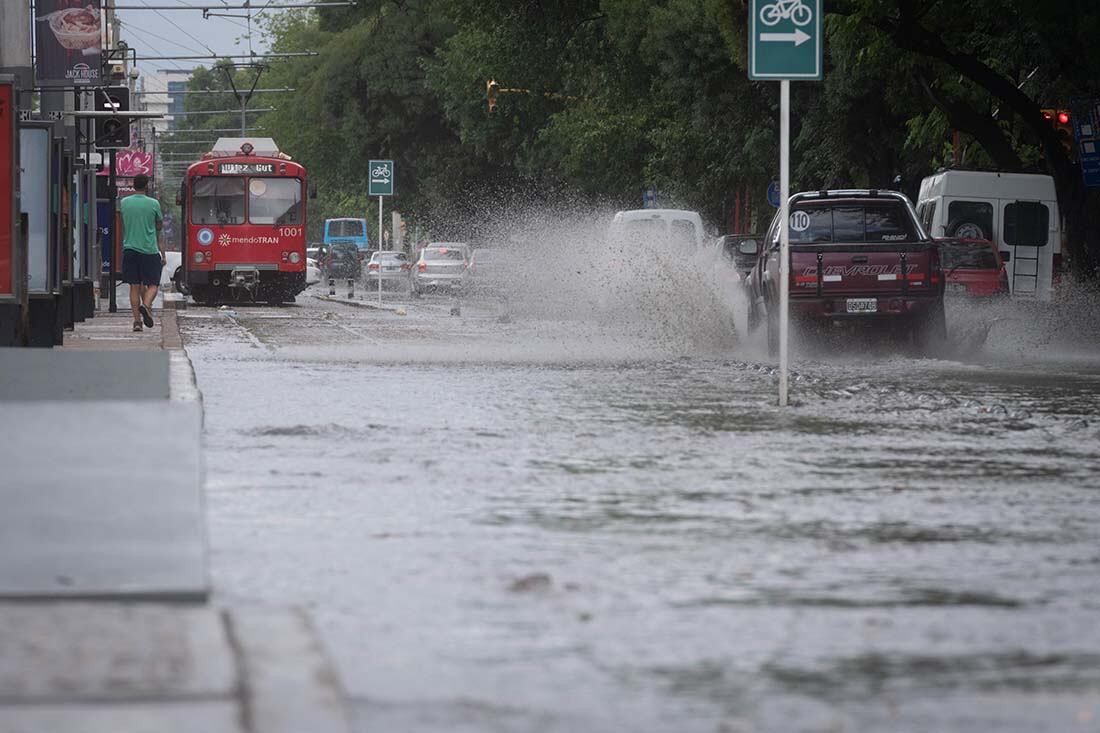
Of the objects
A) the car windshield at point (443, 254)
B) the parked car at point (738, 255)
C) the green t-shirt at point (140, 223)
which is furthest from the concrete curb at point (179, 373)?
the car windshield at point (443, 254)

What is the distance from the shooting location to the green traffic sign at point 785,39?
639 inches

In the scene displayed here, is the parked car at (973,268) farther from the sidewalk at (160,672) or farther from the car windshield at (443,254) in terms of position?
the car windshield at (443,254)

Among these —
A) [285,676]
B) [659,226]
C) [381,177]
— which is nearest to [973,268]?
[659,226]

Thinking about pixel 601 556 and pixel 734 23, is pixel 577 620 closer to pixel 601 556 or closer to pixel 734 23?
pixel 601 556

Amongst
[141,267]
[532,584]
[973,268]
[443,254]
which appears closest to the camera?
[532,584]

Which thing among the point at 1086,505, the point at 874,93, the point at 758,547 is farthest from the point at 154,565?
the point at 874,93

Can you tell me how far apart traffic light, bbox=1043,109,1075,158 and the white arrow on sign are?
19104mm

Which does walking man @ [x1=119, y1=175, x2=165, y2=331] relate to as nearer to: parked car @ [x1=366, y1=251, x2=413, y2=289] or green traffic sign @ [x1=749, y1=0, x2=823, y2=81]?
green traffic sign @ [x1=749, y1=0, x2=823, y2=81]

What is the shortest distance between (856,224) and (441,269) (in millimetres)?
39562

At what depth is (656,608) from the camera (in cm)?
725

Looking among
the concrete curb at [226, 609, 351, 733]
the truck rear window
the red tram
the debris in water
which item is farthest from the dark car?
the concrete curb at [226, 609, 351, 733]

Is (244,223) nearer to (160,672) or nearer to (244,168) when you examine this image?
(244,168)

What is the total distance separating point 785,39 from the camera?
1633 centimetres

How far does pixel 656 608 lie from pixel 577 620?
349 mm
